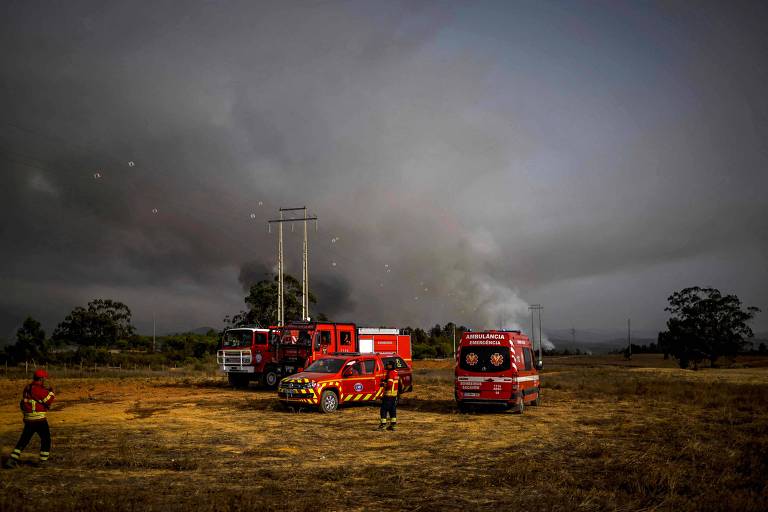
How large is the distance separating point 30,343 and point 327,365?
51.0 m

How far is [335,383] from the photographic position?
20656 millimetres

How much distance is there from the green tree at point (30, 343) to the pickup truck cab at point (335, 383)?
49.0 metres

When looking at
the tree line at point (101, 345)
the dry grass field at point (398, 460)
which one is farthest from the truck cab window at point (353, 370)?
the tree line at point (101, 345)

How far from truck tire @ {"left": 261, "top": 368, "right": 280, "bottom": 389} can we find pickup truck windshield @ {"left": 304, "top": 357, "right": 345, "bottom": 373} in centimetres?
830

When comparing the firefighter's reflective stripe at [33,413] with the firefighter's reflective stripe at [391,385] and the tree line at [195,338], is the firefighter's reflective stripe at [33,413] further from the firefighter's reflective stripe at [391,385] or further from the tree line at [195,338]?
the tree line at [195,338]

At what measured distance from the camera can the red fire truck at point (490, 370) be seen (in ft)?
62.4

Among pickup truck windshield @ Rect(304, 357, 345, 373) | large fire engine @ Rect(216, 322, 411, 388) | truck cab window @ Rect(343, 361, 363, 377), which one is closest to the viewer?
truck cab window @ Rect(343, 361, 363, 377)

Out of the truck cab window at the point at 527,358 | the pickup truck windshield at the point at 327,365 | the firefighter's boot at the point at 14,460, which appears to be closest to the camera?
the firefighter's boot at the point at 14,460

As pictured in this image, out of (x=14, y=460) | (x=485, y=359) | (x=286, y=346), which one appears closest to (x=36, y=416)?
(x=14, y=460)

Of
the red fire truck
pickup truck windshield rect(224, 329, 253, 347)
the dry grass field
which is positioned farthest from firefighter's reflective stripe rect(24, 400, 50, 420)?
pickup truck windshield rect(224, 329, 253, 347)

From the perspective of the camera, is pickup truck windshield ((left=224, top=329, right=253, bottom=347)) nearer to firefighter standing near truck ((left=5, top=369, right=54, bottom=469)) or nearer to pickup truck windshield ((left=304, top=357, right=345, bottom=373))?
pickup truck windshield ((left=304, top=357, right=345, bottom=373))

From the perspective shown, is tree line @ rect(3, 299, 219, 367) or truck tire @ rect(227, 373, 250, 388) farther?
tree line @ rect(3, 299, 219, 367)

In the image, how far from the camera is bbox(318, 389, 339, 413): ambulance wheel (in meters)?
20.2

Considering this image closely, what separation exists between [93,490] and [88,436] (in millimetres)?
6365
